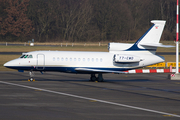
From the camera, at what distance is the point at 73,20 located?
98.7 meters

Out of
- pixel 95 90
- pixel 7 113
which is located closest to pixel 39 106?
pixel 7 113

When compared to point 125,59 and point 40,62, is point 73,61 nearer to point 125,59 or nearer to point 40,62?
point 40,62

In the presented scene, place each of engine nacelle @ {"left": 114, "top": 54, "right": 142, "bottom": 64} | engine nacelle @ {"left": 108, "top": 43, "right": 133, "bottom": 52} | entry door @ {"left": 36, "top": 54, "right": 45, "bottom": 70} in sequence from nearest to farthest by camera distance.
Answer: entry door @ {"left": 36, "top": 54, "right": 45, "bottom": 70} → engine nacelle @ {"left": 114, "top": 54, "right": 142, "bottom": 64} → engine nacelle @ {"left": 108, "top": 43, "right": 133, "bottom": 52}

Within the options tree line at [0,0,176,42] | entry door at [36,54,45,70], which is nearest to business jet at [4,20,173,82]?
entry door at [36,54,45,70]

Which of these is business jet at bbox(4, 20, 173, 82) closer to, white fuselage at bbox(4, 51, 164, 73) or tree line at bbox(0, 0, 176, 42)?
white fuselage at bbox(4, 51, 164, 73)

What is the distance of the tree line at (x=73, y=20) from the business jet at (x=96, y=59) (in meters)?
67.6

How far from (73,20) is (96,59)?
7358 centimetres

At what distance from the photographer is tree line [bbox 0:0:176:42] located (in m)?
91.8

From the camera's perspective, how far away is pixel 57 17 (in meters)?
97.2

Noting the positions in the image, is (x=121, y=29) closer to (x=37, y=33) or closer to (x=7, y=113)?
(x=37, y=33)

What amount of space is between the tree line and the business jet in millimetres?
67576

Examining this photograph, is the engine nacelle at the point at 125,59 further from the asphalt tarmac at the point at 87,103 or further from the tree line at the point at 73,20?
the tree line at the point at 73,20

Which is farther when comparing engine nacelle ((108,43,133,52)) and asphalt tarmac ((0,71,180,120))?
engine nacelle ((108,43,133,52))

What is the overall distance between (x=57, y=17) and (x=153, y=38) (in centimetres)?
7294
